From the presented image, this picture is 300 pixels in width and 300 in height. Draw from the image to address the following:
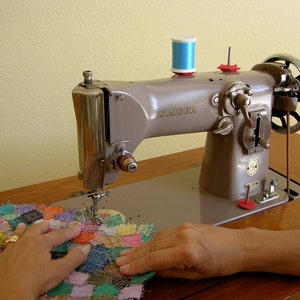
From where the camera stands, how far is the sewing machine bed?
3.31ft

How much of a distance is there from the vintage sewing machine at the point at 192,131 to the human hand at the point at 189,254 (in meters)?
0.17

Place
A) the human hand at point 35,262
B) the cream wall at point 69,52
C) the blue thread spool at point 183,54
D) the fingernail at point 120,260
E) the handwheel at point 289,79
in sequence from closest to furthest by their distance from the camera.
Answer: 1. the human hand at point 35,262
2. the fingernail at point 120,260
3. the blue thread spool at point 183,54
4. the handwheel at point 289,79
5. the cream wall at point 69,52

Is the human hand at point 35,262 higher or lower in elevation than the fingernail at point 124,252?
higher

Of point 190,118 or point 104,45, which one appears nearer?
point 190,118

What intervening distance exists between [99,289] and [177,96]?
49 centimetres

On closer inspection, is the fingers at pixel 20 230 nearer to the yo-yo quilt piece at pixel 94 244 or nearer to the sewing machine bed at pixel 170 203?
the yo-yo quilt piece at pixel 94 244

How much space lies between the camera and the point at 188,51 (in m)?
0.93

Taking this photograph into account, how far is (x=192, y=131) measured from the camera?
993mm

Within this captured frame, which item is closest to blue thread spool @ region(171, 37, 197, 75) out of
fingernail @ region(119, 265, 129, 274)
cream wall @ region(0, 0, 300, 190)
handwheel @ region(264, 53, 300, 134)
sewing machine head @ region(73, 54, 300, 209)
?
sewing machine head @ region(73, 54, 300, 209)

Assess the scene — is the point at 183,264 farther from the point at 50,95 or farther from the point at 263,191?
the point at 50,95

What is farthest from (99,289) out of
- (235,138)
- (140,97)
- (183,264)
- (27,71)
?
(27,71)

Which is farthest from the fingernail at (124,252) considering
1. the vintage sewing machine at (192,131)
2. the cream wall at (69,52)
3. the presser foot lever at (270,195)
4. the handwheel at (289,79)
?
the cream wall at (69,52)

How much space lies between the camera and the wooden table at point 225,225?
2.57ft

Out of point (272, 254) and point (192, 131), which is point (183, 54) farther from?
point (272, 254)
